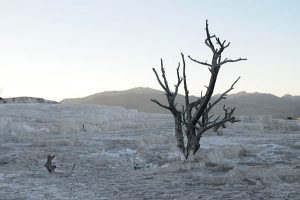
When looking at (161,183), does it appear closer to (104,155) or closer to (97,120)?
(104,155)

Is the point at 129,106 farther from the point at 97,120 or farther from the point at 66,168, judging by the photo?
the point at 66,168

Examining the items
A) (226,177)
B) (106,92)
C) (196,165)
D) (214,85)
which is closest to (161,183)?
(226,177)

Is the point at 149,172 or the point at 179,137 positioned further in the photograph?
the point at 179,137

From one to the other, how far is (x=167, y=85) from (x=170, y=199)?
576 centimetres

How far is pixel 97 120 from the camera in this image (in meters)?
33.4

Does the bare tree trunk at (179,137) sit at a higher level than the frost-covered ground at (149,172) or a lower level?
higher

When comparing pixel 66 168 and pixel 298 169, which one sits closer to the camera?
pixel 298 169

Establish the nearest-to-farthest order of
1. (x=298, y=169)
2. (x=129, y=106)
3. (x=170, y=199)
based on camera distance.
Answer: (x=170, y=199) < (x=298, y=169) < (x=129, y=106)

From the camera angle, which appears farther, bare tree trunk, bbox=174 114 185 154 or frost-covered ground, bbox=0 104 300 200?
bare tree trunk, bbox=174 114 185 154

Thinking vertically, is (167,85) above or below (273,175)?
above

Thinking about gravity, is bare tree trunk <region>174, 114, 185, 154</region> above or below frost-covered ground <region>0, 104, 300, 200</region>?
above

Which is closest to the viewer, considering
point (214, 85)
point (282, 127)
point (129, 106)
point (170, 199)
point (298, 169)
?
point (170, 199)

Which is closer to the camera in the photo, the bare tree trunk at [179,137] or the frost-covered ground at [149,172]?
the frost-covered ground at [149,172]

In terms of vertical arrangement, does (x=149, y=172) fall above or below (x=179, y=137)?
below
